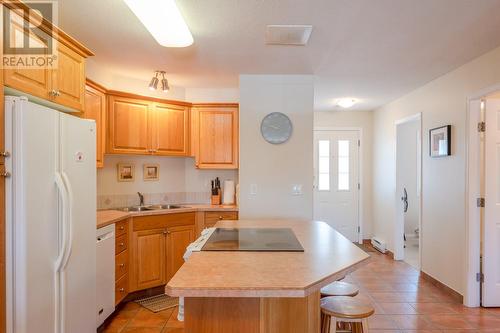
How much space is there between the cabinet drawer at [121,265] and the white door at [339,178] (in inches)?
138

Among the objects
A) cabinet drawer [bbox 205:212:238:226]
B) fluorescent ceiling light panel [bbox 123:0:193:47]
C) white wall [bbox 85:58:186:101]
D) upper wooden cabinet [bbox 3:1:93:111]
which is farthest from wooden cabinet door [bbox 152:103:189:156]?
fluorescent ceiling light panel [bbox 123:0:193:47]

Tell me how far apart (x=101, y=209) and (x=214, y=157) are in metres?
1.43

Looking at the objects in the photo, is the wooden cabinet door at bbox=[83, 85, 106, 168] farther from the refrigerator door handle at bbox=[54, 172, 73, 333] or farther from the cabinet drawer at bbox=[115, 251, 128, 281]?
the refrigerator door handle at bbox=[54, 172, 73, 333]

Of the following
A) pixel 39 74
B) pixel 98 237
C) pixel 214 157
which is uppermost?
pixel 39 74

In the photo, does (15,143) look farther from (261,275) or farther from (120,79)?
(120,79)

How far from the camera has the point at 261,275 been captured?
4.34 ft

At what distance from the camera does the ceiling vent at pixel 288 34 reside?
229 cm

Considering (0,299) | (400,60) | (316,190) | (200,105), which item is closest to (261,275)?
(0,299)

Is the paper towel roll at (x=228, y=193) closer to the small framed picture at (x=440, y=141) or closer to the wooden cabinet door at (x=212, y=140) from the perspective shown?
the wooden cabinet door at (x=212, y=140)

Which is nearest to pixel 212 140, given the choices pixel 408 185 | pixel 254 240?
pixel 254 240

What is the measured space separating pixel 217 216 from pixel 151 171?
1087mm

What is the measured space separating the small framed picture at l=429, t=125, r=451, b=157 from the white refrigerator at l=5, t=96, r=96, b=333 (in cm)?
347

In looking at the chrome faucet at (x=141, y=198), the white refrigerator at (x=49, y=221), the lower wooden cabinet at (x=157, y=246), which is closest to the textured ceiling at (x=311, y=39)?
the white refrigerator at (x=49, y=221)

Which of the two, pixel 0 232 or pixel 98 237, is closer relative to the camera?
pixel 0 232
